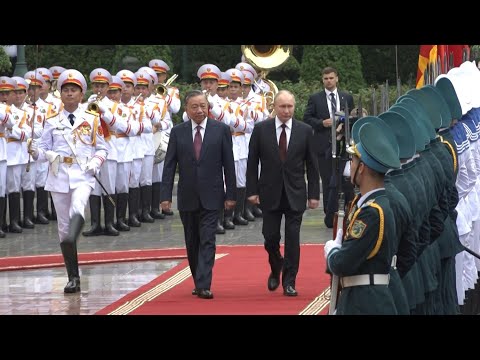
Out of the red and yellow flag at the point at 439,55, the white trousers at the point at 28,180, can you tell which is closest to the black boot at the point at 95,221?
the white trousers at the point at 28,180

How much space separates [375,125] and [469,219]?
4.26 meters

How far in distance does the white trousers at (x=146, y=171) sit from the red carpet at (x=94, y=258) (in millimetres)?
3416

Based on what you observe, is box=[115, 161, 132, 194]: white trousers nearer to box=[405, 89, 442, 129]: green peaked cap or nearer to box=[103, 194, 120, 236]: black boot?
box=[103, 194, 120, 236]: black boot

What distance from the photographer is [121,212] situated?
58.6 feet

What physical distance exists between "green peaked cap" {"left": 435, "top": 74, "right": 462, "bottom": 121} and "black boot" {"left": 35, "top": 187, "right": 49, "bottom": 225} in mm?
9041

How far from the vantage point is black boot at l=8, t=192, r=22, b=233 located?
17.8 meters

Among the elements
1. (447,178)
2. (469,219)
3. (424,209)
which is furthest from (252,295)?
(424,209)

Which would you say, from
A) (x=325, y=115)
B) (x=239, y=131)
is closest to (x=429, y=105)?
(x=325, y=115)

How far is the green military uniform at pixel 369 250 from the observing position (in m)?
7.34

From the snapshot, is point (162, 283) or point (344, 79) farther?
point (344, 79)

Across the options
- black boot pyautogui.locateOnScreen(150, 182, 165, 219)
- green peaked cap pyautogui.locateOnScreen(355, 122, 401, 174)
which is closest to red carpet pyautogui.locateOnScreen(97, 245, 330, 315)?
green peaked cap pyautogui.locateOnScreen(355, 122, 401, 174)

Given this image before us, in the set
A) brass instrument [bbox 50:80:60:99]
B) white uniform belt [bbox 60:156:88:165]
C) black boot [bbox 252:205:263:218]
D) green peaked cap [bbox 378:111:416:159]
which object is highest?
green peaked cap [bbox 378:111:416:159]
